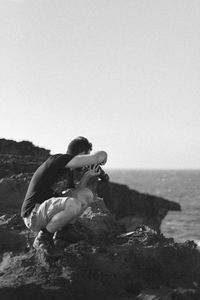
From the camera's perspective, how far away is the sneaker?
6.21 m

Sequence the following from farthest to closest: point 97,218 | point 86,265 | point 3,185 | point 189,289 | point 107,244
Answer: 1. point 3,185
2. point 97,218
3. point 107,244
4. point 86,265
5. point 189,289

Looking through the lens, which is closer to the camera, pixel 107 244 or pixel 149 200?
pixel 107 244

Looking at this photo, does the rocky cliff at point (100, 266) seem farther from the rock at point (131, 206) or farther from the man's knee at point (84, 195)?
the rock at point (131, 206)

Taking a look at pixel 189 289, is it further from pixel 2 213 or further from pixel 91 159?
pixel 2 213

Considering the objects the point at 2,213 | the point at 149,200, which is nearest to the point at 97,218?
the point at 2,213

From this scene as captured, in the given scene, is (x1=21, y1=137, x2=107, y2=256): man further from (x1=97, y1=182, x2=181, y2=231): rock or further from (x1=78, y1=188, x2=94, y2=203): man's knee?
(x1=97, y1=182, x2=181, y2=231): rock

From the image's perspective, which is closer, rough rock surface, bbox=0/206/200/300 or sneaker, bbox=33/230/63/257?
rough rock surface, bbox=0/206/200/300

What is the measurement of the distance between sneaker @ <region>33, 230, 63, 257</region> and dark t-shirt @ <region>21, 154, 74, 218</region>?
42 centimetres

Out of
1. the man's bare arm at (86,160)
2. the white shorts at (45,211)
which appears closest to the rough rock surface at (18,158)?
the white shorts at (45,211)

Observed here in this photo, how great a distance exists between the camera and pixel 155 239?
7.20 meters

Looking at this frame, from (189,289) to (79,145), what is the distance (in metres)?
2.41

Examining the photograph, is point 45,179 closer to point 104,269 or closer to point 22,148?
point 104,269

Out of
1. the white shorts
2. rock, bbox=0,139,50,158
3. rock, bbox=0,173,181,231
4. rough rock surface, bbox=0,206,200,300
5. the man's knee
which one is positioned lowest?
rock, bbox=0,173,181,231

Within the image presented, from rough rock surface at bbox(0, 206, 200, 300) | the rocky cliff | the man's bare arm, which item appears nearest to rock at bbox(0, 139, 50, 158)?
the rocky cliff
